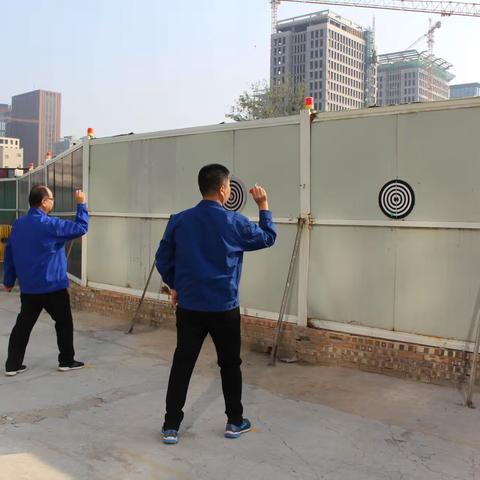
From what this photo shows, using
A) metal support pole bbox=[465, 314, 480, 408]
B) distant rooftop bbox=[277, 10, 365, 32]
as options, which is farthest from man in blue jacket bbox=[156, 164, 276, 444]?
distant rooftop bbox=[277, 10, 365, 32]

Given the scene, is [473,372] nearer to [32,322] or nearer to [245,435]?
[245,435]

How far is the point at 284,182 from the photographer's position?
6.01 m

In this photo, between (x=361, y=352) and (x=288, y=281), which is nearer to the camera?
(x=361, y=352)

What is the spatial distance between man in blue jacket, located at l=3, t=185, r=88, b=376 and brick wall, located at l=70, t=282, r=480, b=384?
1.90m

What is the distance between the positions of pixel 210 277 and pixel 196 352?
531 millimetres

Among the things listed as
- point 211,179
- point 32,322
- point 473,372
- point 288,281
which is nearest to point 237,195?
point 288,281

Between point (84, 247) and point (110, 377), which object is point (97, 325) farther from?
point (110, 377)

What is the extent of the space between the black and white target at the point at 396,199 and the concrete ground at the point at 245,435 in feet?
5.02

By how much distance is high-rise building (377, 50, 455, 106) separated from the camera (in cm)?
13838

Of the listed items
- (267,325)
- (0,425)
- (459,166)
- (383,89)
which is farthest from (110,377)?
(383,89)

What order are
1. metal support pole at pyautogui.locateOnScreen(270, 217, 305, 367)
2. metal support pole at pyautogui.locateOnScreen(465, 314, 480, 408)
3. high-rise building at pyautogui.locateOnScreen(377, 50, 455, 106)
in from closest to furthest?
metal support pole at pyautogui.locateOnScreen(465, 314, 480, 408) → metal support pole at pyautogui.locateOnScreen(270, 217, 305, 367) → high-rise building at pyautogui.locateOnScreen(377, 50, 455, 106)

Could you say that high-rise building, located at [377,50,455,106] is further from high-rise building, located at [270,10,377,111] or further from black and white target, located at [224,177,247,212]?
black and white target, located at [224,177,247,212]

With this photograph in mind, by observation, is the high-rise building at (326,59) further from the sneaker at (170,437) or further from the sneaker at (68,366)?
the sneaker at (170,437)

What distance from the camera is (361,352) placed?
17.7 ft
